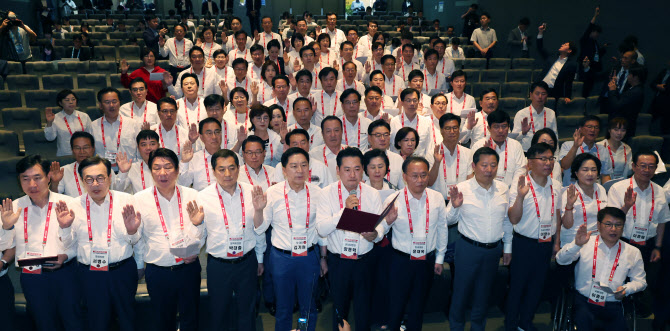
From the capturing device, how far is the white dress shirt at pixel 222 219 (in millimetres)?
3332

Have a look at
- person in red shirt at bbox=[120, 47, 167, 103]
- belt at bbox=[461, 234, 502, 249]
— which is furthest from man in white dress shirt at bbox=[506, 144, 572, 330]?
person in red shirt at bbox=[120, 47, 167, 103]

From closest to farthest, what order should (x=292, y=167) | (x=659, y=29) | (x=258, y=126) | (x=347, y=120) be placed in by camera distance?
(x=292, y=167) → (x=258, y=126) → (x=347, y=120) → (x=659, y=29)

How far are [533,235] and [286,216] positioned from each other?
6.43ft

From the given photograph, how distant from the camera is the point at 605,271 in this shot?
353cm

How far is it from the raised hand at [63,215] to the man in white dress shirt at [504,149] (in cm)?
358

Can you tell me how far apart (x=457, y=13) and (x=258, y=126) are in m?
10.7

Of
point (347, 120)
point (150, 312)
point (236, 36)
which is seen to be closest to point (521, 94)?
point (347, 120)

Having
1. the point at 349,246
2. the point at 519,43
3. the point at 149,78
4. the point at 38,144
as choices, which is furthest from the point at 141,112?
the point at 519,43

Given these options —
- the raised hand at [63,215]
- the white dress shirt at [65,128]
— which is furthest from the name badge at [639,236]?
the white dress shirt at [65,128]

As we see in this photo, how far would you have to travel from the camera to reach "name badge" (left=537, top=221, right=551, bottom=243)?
368 cm

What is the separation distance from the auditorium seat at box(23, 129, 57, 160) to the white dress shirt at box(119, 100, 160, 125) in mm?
1033

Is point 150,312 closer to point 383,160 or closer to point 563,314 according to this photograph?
point 383,160

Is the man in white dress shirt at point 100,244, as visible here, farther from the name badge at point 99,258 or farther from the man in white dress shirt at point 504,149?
the man in white dress shirt at point 504,149

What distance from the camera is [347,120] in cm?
523
